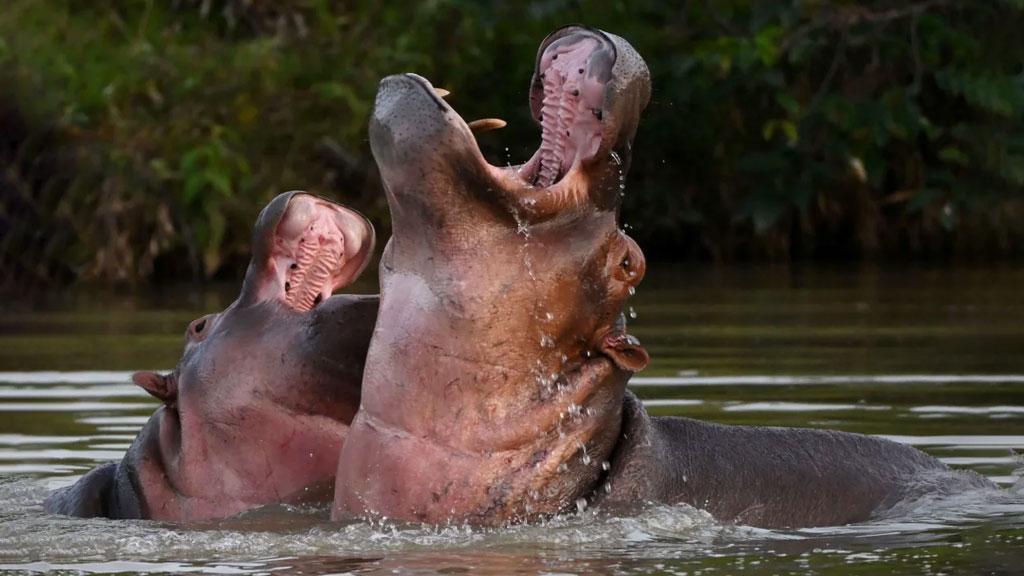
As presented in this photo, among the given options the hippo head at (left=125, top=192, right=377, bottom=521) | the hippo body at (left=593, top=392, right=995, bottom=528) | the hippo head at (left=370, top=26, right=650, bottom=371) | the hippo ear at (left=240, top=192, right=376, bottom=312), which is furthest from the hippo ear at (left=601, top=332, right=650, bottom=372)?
the hippo ear at (left=240, top=192, right=376, bottom=312)

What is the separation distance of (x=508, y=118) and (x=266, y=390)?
12.3 meters

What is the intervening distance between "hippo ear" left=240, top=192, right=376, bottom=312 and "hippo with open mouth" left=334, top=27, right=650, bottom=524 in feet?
2.09

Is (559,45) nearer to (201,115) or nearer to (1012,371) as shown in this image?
(1012,371)

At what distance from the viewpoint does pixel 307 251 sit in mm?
5254

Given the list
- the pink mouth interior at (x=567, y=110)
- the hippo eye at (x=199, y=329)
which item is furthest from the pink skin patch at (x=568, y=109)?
the hippo eye at (x=199, y=329)

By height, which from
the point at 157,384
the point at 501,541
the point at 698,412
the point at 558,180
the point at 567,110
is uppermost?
the point at 567,110

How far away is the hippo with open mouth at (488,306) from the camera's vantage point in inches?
177

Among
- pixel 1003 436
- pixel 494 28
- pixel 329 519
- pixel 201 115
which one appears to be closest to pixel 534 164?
pixel 329 519

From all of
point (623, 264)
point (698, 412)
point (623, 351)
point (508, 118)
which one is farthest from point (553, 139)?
point (508, 118)

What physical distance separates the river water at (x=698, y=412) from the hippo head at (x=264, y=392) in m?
0.13

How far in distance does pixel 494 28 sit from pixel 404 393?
13.3 metres

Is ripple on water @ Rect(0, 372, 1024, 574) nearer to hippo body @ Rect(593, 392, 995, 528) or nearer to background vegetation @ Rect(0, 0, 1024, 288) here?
hippo body @ Rect(593, 392, 995, 528)

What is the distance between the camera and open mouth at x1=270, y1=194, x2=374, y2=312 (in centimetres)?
521

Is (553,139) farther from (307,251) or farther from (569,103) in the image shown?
(307,251)
